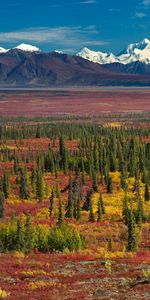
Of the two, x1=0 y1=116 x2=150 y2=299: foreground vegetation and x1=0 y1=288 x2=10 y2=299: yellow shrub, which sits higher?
x1=0 y1=288 x2=10 y2=299: yellow shrub

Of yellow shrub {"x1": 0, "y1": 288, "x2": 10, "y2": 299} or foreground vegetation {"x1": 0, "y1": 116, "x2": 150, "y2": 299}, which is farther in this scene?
foreground vegetation {"x1": 0, "y1": 116, "x2": 150, "y2": 299}

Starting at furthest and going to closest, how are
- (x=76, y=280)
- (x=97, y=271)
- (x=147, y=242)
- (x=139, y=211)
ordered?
(x=139, y=211), (x=147, y=242), (x=97, y=271), (x=76, y=280)

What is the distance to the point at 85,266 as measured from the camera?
40438 mm

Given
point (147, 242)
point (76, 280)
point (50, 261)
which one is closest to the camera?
point (76, 280)

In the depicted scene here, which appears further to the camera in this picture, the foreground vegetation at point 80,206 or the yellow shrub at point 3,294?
the foreground vegetation at point 80,206

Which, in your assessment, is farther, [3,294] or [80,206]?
[80,206]

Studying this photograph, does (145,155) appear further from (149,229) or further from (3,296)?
(3,296)

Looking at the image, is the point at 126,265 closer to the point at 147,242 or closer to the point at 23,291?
the point at 23,291

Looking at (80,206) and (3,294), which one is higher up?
(3,294)

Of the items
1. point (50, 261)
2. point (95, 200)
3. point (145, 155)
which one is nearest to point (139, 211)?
point (95, 200)

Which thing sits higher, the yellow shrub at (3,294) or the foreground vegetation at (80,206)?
the yellow shrub at (3,294)

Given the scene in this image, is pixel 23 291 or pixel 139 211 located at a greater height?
pixel 23 291

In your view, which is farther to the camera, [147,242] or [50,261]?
[147,242]

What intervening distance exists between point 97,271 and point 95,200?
8239 centimetres
